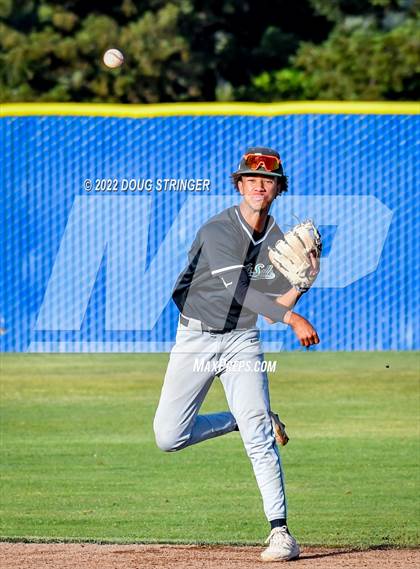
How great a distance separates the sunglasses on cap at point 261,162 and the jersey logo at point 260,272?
0.46 metres

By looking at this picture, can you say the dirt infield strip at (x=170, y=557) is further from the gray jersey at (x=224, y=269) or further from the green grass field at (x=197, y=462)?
the gray jersey at (x=224, y=269)

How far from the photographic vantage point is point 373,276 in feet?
44.3

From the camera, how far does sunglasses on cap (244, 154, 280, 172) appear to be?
244 inches

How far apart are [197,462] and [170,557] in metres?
3.10

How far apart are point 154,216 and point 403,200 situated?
2575mm

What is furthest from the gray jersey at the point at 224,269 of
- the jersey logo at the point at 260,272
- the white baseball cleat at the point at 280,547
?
the white baseball cleat at the point at 280,547

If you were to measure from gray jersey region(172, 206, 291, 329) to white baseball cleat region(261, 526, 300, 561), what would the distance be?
0.97 m

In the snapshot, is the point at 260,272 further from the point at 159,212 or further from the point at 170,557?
the point at 159,212

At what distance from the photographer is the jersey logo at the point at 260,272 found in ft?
20.4

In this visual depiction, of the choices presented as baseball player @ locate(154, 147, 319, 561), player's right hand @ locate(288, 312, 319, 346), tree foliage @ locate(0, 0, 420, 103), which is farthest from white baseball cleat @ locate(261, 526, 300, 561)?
tree foliage @ locate(0, 0, 420, 103)

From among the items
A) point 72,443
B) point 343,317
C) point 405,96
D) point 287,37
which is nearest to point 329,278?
point 343,317

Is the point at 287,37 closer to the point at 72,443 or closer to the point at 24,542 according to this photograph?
the point at 72,443

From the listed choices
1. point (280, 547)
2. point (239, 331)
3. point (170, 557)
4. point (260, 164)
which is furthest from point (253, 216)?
point (170, 557)

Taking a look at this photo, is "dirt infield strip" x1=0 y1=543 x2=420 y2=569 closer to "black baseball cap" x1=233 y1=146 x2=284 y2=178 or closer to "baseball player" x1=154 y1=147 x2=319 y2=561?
"baseball player" x1=154 y1=147 x2=319 y2=561
